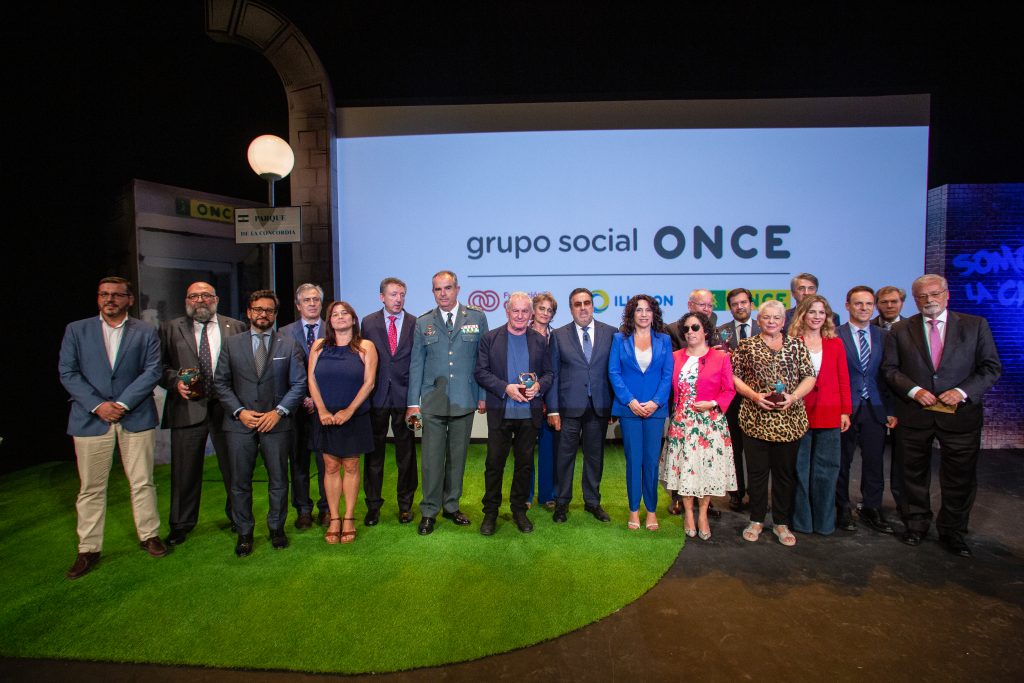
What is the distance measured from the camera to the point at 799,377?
3.22 metres

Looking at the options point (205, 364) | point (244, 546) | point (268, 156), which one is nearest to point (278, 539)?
point (244, 546)

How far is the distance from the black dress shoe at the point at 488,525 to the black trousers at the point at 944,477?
298 centimetres

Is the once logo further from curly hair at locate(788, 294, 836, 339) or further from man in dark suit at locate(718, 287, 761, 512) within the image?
curly hair at locate(788, 294, 836, 339)

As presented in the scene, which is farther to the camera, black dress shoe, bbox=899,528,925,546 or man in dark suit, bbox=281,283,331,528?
man in dark suit, bbox=281,283,331,528

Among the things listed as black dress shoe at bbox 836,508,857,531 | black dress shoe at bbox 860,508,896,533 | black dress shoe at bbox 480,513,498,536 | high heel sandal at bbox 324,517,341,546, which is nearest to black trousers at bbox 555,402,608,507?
black dress shoe at bbox 480,513,498,536

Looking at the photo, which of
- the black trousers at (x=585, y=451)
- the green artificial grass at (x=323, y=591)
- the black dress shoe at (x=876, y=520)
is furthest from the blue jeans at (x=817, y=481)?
the black trousers at (x=585, y=451)

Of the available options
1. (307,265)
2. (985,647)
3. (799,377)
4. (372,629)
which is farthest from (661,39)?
(372,629)

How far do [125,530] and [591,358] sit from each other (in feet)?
12.7

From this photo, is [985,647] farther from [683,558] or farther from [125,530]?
[125,530]

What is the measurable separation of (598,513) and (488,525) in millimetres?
901

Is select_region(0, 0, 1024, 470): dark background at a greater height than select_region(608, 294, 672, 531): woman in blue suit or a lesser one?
greater

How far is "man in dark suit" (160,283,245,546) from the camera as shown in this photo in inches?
135

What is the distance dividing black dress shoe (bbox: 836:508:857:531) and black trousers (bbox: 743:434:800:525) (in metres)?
0.55

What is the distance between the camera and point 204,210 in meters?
6.08
